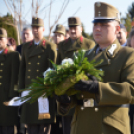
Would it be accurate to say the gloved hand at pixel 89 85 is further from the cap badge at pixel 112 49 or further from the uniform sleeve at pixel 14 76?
the uniform sleeve at pixel 14 76

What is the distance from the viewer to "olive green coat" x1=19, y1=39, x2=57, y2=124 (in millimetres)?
6137

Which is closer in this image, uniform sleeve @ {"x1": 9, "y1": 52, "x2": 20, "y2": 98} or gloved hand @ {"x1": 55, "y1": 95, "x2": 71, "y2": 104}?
gloved hand @ {"x1": 55, "y1": 95, "x2": 71, "y2": 104}

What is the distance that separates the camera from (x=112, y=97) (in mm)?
2848

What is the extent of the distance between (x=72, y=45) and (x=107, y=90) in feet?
11.2

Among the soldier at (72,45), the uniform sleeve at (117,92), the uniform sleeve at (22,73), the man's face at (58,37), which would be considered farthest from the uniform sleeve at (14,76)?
the uniform sleeve at (117,92)

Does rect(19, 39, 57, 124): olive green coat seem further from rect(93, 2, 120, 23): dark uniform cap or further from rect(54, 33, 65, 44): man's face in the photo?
rect(93, 2, 120, 23): dark uniform cap

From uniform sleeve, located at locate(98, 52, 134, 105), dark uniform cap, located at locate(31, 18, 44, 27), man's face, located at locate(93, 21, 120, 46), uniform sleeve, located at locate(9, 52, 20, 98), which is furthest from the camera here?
uniform sleeve, located at locate(9, 52, 20, 98)

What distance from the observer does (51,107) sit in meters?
6.11

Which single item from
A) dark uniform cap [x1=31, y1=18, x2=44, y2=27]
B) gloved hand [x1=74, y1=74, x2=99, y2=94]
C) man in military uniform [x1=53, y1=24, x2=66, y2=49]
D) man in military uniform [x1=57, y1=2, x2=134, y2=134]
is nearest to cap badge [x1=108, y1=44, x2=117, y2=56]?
man in military uniform [x1=57, y1=2, x2=134, y2=134]

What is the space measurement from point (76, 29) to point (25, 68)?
1.24m

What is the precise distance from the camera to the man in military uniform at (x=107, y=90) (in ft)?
9.31

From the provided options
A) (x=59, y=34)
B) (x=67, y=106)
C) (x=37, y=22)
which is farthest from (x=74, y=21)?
(x=67, y=106)

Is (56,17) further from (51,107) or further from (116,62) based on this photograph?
(116,62)

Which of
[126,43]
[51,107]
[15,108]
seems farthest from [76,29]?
[15,108]
